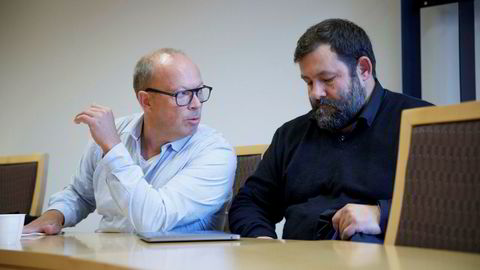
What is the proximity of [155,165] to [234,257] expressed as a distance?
113 centimetres

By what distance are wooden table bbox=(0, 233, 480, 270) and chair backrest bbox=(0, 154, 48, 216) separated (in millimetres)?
1397

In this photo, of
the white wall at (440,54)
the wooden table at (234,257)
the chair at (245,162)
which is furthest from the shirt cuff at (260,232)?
the white wall at (440,54)

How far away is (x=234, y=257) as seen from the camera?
0.88 metres

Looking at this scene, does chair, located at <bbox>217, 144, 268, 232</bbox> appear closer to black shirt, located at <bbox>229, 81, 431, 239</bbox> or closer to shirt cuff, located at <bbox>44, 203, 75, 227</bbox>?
black shirt, located at <bbox>229, 81, 431, 239</bbox>

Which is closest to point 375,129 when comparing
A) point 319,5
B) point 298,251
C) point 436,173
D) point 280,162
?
point 280,162

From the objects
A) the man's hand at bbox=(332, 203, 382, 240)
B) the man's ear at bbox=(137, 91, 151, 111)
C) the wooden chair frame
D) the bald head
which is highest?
the bald head

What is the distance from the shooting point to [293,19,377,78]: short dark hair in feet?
6.01

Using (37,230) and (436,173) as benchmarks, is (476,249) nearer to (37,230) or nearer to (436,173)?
(436,173)

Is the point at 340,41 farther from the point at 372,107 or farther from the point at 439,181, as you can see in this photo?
the point at 439,181

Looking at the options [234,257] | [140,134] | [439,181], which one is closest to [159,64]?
[140,134]

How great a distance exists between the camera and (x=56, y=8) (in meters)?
3.91

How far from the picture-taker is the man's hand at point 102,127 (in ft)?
5.89

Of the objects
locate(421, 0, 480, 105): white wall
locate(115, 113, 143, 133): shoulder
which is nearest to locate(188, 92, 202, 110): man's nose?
locate(115, 113, 143, 133): shoulder

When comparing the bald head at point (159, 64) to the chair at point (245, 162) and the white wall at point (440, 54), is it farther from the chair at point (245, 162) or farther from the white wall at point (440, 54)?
the white wall at point (440, 54)
